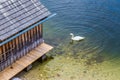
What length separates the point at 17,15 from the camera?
17078 millimetres

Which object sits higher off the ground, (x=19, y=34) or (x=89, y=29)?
(x=19, y=34)

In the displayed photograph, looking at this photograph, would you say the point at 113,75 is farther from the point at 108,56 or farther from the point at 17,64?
the point at 17,64

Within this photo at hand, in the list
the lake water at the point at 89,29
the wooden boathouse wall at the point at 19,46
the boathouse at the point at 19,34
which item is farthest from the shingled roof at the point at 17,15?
the lake water at the point at 89,29

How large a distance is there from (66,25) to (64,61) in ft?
14.9

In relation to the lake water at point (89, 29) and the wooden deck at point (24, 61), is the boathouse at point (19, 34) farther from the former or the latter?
the lake water at point (89, 29)

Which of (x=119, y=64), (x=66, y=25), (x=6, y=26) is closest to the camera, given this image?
(x=6, y=26)

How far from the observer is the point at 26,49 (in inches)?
719

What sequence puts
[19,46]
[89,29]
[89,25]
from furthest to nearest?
1. [89,25]
2. [89,29]
3. [19,46]

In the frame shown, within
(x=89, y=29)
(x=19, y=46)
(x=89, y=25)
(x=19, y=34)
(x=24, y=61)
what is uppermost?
(x=19, y=34)

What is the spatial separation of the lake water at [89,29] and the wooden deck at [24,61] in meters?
1.24

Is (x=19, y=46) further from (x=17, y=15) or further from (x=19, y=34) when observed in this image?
(x=17, y=15)

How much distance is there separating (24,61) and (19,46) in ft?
3.07

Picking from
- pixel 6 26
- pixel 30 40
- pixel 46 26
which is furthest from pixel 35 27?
pixel 46 26

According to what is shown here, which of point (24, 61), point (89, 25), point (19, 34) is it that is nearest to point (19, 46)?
point (24, 61)
